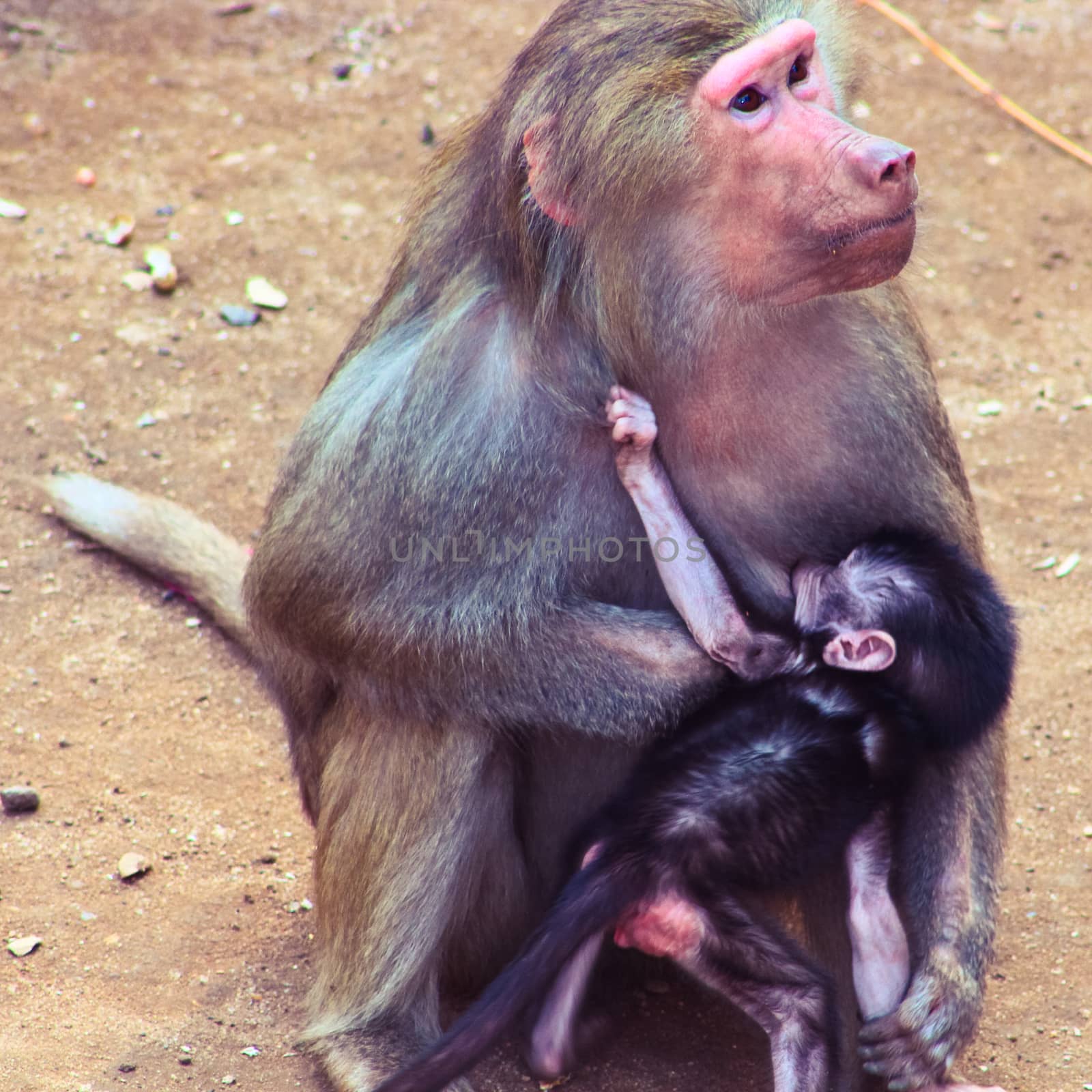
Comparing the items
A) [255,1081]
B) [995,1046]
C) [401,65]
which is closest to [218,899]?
[255,1081]

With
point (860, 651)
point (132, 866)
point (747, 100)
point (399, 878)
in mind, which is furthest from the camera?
point (132, 866)

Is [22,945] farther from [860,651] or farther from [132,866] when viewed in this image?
[860,651]

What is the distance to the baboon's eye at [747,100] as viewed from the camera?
2.66m

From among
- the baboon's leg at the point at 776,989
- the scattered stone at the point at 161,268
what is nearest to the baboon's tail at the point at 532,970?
the baboon's leg at the point at 776,989

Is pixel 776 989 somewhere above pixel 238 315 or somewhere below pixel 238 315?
above

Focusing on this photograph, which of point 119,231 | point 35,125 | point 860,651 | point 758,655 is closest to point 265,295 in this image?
point 119,231

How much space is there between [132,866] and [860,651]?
1.69 m

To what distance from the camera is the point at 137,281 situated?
17.8 ft

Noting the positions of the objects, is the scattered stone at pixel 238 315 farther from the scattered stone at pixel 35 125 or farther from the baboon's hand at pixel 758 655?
the baboon's hand at pixel 758 655

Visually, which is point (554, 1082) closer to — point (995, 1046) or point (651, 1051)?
point (651, 1051)

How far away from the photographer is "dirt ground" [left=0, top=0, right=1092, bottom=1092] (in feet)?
10.9

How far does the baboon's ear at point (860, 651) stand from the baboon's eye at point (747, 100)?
3.04 ft

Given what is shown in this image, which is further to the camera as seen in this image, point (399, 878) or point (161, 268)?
point (161, 268)

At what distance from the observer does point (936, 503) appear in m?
3.17
